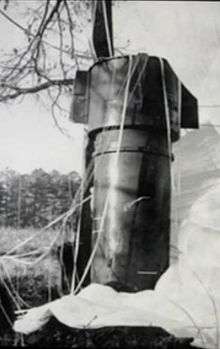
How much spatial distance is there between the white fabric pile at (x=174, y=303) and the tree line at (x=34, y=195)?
39cm

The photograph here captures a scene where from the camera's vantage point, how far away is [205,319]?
1.88 meters

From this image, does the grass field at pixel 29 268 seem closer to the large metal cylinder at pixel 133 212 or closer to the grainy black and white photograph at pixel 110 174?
the grainy black and white photograph at pixel 110 174

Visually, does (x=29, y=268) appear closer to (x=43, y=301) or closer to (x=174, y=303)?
(x=43, y=301)

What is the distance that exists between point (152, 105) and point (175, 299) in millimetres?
749

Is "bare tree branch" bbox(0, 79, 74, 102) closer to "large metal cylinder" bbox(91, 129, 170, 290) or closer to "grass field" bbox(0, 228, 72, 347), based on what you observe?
"large metal cylinder" bbox(91, 129, 170, 290)

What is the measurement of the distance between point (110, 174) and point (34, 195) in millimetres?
427

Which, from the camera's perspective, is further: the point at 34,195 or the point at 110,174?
the point at 34,195

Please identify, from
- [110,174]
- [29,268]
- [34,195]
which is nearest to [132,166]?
[110,174]

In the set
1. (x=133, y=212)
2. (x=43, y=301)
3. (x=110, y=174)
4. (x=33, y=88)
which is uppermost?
(x=33, y=88)

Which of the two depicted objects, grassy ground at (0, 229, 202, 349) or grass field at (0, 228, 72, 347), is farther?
grass field at (0, 228, 72, 347)

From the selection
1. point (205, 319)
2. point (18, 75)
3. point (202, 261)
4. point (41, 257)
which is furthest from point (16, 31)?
point (205, 319)

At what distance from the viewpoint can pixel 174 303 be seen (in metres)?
1.90

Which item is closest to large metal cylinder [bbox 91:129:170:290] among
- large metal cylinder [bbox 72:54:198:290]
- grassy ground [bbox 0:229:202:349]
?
large metal cylinder [bbox 72:54:198:290]

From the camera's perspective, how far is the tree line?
2096mm
